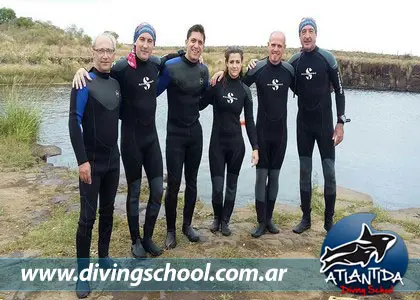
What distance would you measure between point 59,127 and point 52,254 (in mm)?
9857

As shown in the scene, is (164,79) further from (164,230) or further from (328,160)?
(328,160)

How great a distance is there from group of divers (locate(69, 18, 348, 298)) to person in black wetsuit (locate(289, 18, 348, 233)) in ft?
0.04

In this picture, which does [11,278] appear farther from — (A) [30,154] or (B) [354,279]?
(A) [30,154]

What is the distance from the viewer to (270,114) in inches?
178

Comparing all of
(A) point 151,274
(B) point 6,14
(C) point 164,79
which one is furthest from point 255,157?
(B) point 6,14

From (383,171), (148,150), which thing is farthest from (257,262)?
(383,171)

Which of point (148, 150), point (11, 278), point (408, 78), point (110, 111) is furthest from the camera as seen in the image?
point (408, 78)

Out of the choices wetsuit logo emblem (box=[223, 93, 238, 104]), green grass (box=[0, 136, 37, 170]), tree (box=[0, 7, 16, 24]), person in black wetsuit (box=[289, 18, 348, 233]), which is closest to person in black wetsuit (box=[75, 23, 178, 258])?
wetsuit logo emblem (box=[223, 93, 238, 104])

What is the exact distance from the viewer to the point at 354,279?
11.3 feet

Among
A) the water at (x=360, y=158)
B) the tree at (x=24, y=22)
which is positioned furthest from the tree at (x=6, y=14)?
the water at (x=360, y=158)

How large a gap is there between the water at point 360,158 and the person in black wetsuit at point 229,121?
214cm

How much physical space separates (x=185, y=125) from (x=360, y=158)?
7.29 m

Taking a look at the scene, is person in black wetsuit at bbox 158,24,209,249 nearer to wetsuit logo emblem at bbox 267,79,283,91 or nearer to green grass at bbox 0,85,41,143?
wetsuit logo emblem at bbox 267,79,283,91

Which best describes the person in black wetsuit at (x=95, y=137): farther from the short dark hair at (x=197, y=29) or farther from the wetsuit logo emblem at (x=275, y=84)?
the wetsuit logo emblem at (x=275, y=84)
